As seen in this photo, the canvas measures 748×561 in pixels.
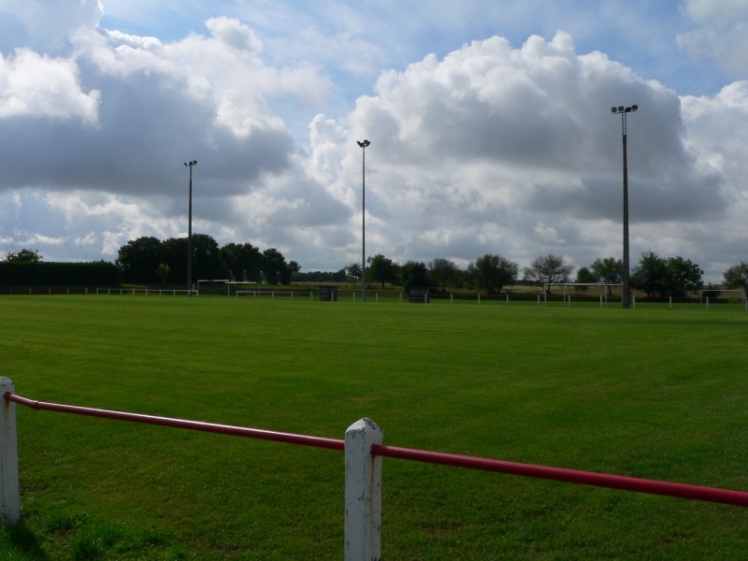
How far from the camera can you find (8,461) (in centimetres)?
623

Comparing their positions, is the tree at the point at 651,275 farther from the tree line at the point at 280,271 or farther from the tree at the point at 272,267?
the tree at the point at 272,267

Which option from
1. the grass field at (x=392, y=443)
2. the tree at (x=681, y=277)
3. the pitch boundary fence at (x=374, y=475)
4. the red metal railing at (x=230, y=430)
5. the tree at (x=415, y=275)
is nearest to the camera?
the pitch boundary fence at (x=374, y=475)

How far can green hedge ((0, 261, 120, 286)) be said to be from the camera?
317ft

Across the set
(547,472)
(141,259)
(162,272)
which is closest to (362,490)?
(547,472)

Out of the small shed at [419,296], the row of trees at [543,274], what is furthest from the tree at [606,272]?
the small shed at [419,296]

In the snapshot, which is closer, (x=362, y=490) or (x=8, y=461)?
(x=362, y=490)

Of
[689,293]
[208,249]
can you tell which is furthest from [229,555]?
[208,249]

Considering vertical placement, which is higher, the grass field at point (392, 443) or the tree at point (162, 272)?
the tree at point (162, 272)

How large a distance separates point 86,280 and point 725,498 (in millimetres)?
104462

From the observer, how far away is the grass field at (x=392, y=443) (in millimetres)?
6043

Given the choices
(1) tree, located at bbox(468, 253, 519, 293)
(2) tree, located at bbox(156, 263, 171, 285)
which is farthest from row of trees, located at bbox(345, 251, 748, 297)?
(2) tree, located at bbox(156, 263, 171, 285)

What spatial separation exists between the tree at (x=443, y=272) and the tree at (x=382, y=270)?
1165 centimetres

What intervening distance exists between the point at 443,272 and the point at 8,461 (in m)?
114

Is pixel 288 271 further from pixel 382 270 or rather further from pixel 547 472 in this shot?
pixel 547 472
